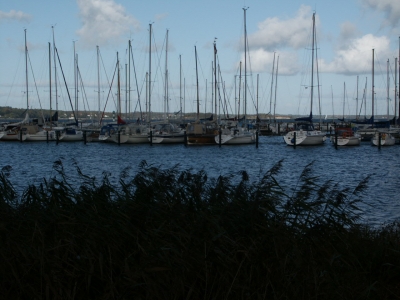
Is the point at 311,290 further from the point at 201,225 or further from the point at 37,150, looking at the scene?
the point at 37,150

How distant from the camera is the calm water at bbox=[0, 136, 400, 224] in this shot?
30.7 metres

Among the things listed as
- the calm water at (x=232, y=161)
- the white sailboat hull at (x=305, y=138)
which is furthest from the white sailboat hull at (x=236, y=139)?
the white sailboat hull at (x=305, y=138)

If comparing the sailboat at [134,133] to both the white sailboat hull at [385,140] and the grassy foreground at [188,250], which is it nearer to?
the white sailboat hull at [385,140]

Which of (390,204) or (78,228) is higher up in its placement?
(78,228)

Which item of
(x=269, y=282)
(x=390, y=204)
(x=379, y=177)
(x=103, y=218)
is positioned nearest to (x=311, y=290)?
(x=269, y=282)

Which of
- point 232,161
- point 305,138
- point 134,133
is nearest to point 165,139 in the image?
point 134,133

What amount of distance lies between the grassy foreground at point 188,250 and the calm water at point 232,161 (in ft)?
33.2

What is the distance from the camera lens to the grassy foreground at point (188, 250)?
27.9 ft

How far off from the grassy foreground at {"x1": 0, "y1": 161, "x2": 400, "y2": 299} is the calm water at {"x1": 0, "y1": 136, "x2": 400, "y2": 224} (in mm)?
10114

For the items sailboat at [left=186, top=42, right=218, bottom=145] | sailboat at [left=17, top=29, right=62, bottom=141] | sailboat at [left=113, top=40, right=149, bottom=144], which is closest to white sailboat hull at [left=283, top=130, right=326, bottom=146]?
sailboat at [left=186, top=42, right=218, bottom=145]

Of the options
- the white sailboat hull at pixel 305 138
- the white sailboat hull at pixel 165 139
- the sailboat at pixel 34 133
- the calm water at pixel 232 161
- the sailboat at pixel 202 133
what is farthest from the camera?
the sailboat at pixel 34 133

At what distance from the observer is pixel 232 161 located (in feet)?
153

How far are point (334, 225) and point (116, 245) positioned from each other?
423 centimetres

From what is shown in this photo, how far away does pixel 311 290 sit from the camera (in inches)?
334
